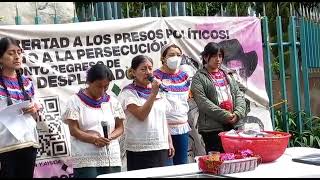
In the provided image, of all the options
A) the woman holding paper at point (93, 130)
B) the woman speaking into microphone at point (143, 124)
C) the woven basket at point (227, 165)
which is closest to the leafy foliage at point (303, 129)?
the woman speaking into microphone at point (143, 124)

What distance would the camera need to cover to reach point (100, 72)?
3.72 m

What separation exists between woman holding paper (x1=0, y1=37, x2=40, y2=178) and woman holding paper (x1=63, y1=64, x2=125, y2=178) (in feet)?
0.91

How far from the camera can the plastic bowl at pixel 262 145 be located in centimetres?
299

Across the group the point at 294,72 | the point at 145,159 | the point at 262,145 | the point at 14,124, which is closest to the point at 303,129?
the point at 294,72

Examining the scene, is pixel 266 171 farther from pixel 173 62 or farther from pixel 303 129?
pixel 303 129

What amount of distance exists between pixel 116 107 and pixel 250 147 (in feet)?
4.12

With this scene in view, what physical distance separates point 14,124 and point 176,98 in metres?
1.48

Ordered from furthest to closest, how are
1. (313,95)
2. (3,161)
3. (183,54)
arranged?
1. (313,95)
2. (183,54)
3. (3,161)

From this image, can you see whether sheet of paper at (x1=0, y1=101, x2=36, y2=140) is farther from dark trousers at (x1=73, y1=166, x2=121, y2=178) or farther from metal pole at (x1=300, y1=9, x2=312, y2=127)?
metal pole at (x1=300, y1=9, x2=312, y2=127)

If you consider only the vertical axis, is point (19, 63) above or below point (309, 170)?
above

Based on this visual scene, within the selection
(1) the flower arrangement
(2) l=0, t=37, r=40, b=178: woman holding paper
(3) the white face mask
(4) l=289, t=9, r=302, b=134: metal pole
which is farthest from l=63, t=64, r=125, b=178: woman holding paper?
(4) l=289, t=9, r=302, b=134: metal pole

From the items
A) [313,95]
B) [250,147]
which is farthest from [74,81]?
[313,95]

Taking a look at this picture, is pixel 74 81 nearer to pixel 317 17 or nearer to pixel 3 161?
pixel 3 161

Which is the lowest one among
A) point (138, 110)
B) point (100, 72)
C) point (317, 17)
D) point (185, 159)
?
point (185, 159)
